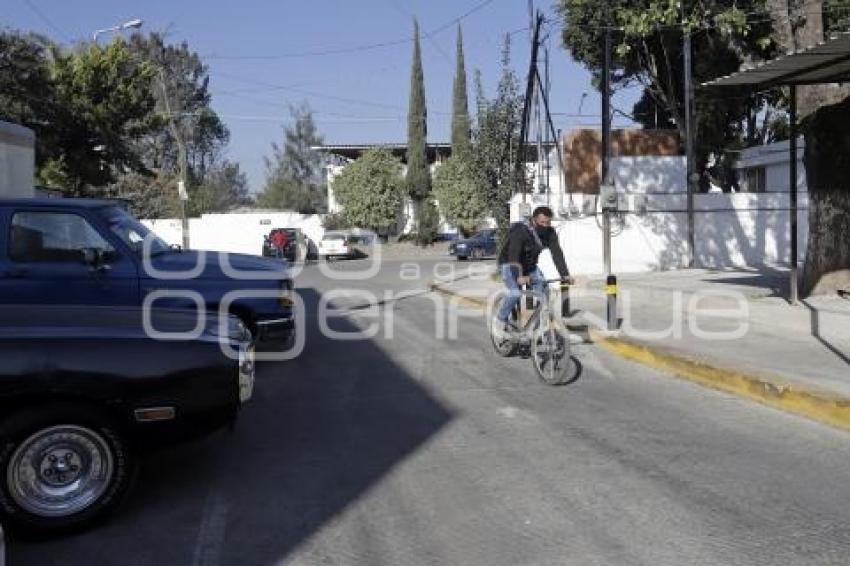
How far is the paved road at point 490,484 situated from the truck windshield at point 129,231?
184 centimetres

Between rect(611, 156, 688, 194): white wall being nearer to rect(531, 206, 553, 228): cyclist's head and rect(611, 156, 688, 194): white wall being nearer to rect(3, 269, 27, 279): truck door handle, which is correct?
rect(531, 206, 553, 228): cyclist's head

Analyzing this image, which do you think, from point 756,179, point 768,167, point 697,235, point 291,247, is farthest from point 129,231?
point 291,247

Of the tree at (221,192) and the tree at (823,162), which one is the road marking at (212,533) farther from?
the tree at (221,192)

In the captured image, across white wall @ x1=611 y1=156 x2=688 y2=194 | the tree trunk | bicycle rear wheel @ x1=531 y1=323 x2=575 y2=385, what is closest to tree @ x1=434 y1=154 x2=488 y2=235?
white wall @ x1=611 y1=156 x2=688 y2=194

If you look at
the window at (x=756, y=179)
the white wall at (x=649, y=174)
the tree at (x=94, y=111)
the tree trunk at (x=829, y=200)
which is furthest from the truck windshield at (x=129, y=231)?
the window at (x=756, y=179)

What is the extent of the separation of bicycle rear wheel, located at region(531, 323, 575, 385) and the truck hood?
2815mm

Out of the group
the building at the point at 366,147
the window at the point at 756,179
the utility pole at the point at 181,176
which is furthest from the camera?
the building at the point at 366,147

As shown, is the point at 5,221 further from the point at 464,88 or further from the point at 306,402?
the point at 464,88

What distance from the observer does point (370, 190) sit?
2096 inches

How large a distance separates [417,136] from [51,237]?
2024 inches

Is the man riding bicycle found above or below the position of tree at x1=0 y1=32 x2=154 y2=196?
below

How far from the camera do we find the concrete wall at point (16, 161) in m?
13.6

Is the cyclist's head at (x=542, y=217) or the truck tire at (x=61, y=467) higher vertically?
the cyclist's head at (x=542, y=217)

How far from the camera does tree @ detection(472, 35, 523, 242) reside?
2680 cm
